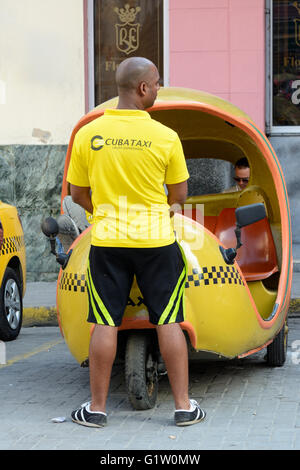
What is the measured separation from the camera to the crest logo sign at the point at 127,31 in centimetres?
1269

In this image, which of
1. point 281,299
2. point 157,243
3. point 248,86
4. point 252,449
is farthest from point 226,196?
point 248,86

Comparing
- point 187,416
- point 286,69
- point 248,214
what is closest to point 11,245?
point 248,214

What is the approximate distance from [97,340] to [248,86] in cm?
769

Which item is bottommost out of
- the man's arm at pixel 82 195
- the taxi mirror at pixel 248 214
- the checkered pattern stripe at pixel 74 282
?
the checkered pattern stripe at pixel 74 282

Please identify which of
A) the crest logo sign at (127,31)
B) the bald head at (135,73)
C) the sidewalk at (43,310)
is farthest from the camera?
the crest logo sign at (127,31)

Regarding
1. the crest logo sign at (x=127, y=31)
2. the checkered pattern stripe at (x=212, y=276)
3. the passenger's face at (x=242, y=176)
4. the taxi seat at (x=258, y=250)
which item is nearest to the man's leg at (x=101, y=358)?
the checkered pattern stripe at (x=212, y=276)

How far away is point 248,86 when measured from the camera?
11969mm

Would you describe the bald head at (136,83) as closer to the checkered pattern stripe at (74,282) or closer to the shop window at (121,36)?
the checkered pattern stripe at (74,282)

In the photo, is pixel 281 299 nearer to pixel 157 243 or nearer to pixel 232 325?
pixel 232 325

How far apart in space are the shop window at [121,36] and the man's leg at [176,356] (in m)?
8.09

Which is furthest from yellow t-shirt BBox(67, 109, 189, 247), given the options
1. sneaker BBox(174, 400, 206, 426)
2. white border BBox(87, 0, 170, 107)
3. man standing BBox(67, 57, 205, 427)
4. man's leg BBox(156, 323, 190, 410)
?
white border BBox(87, 0, 170, 107)

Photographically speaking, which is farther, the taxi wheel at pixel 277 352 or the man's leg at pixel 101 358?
the taxi wheel at pixel 277 352

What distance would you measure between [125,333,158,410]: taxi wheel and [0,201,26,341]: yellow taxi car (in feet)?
9.48

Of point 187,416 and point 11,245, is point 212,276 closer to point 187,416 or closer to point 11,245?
point 187,416
